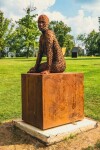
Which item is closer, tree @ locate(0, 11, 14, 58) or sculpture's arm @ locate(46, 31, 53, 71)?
sculpture's arm @ locate(46, 31, 53, 71)

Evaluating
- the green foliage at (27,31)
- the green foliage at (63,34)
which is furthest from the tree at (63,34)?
the green foliage at (27,31)

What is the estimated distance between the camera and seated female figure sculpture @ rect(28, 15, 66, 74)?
19.0 ft

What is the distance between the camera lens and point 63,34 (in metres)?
93.2

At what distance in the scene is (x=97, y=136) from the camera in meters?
5.71

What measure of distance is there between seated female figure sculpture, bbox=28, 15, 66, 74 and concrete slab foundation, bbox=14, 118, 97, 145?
1.19 metres

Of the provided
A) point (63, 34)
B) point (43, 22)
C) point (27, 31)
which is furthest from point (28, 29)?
point (43, 22)

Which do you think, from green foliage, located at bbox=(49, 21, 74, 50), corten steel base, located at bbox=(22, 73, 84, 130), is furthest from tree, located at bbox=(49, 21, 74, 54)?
corten steel base, located at bbox=(22, 73, 84, 130)

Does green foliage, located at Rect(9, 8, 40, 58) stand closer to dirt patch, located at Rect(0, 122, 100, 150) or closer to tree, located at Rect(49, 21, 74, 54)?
tree, located at Rect(49, 21, 74, 54)

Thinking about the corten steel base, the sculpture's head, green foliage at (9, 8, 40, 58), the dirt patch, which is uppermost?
green foliage at (9, 8, 40, 58)

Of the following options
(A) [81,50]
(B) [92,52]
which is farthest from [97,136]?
(A) [81,50]

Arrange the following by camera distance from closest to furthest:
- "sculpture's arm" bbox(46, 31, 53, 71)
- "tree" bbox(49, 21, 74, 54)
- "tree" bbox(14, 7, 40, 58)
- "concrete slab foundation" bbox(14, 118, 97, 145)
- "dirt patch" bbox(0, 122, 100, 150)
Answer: "dirt patch" bbox(0, 122, 100, 150) → "concrete slab foundation" bbox(14, 118, 97, 145) → "sculpture's arm" bbox(46, 31, 53, 71) → "tree" bbox(14, 7, 40, 58) → "tree" bbox(49, 21, 74, 54)

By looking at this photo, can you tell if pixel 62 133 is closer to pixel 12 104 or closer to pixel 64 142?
pixel 64 142

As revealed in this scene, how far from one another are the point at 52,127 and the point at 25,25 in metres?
52.6

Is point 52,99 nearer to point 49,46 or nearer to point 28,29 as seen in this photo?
point 49,46
